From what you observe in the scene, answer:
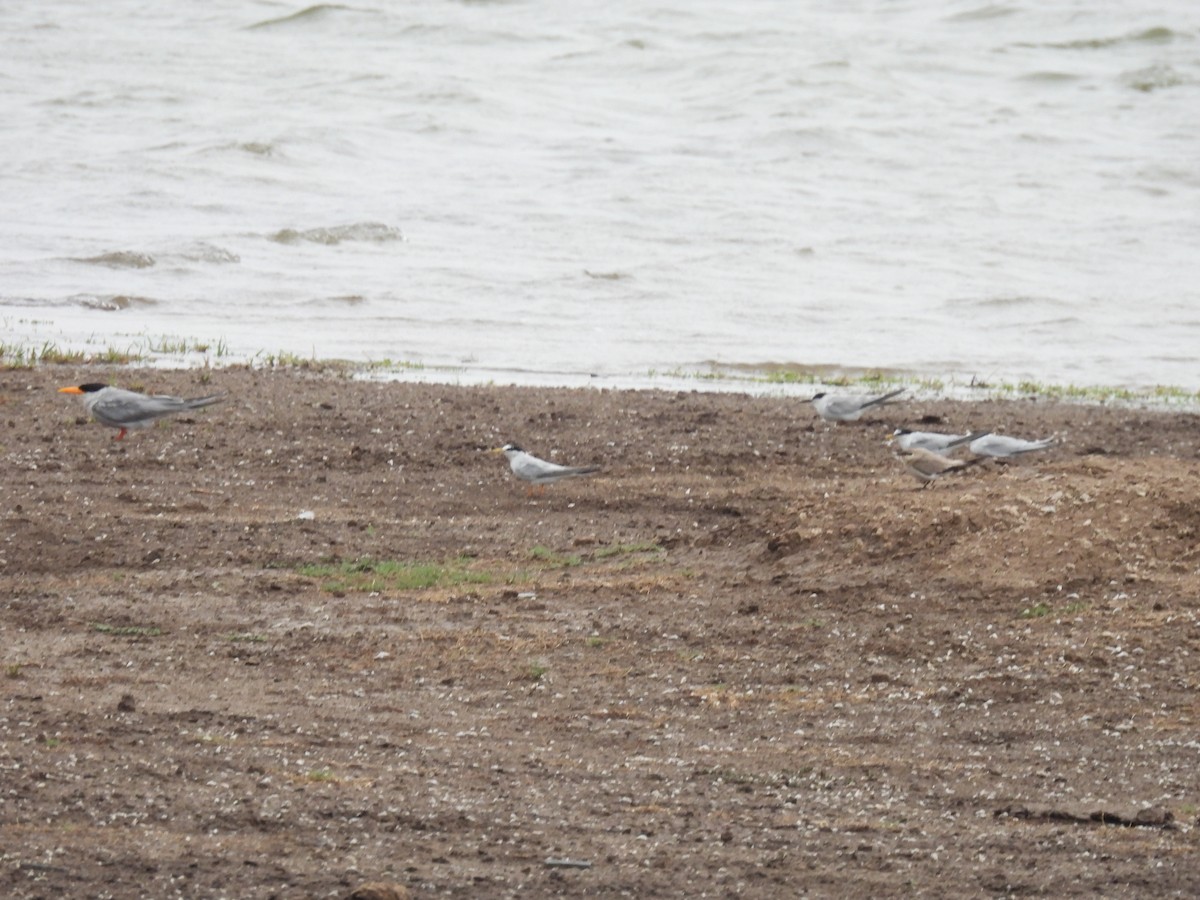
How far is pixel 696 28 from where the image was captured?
35562 millimetres

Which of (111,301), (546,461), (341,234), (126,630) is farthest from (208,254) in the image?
(126,630)

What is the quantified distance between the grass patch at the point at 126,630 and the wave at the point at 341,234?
13350 mm

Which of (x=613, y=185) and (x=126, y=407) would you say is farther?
(x=613, y=185)

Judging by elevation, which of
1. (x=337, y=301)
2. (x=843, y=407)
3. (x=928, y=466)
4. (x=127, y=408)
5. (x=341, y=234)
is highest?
(x=127, y=408)

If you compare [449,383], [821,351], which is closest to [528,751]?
[449,383]

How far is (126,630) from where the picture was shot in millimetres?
6242

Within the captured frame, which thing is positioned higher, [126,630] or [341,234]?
[126,630]

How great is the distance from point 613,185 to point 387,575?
16804mm

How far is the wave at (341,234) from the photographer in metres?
19.4

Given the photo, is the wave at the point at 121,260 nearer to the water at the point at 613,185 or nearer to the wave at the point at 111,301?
the water at the point at 613,185

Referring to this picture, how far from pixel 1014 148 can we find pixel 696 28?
10386 mm

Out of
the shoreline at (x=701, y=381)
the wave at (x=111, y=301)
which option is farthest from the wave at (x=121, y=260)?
the shoreline at (x=701, y=381)

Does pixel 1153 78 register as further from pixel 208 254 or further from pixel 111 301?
pixel 111 301

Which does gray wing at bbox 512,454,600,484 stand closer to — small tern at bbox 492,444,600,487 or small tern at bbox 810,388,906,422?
small tern at bbox 492,444,600,487
